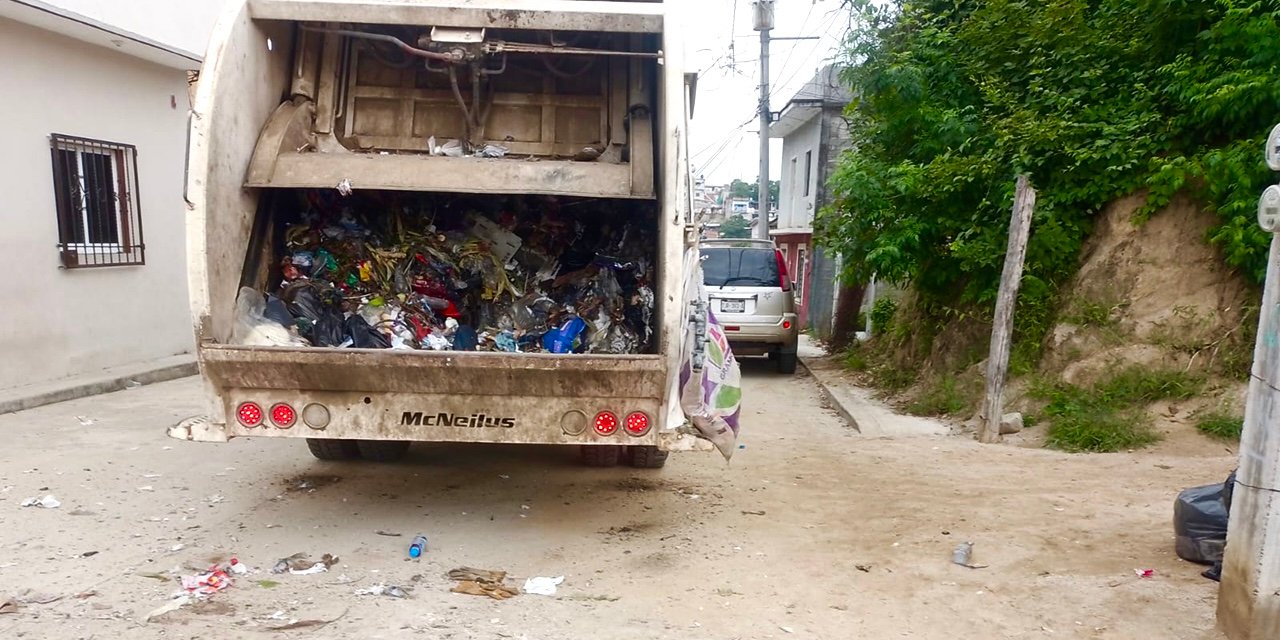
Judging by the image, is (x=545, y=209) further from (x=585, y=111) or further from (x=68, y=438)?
(x=68, y=438)

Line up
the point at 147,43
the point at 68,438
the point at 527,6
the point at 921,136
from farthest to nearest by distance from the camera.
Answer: the point at 147,43 < the point at 921,136 < the point at 68,438 < the point at 527,6

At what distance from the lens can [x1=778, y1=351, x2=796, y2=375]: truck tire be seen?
35.0 ft

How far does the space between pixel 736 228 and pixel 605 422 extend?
4441cm

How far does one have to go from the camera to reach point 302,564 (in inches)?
151

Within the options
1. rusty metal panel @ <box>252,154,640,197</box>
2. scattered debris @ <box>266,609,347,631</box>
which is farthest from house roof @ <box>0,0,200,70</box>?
scattered debris @ <box>266,609,347,631</box>

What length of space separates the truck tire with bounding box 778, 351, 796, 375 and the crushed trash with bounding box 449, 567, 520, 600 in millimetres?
7251

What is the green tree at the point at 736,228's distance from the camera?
45.5 meters

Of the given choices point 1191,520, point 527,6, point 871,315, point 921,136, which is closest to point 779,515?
point 1191,520

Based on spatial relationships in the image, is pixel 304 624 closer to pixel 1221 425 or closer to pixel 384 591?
pixel 384 591

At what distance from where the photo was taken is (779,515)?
4742 millimetres

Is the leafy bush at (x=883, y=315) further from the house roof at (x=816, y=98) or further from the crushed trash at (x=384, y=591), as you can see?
the crushed trash at (x=384, y=591)

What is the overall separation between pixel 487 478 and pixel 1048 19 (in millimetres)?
5929

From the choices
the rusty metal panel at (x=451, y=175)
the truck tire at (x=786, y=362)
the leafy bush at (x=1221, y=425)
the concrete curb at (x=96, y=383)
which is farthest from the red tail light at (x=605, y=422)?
the truck tire at (x=786, y=362)

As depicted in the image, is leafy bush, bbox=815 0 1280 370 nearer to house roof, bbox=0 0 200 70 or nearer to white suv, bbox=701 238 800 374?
white suv, bbox=701 238 800 374
